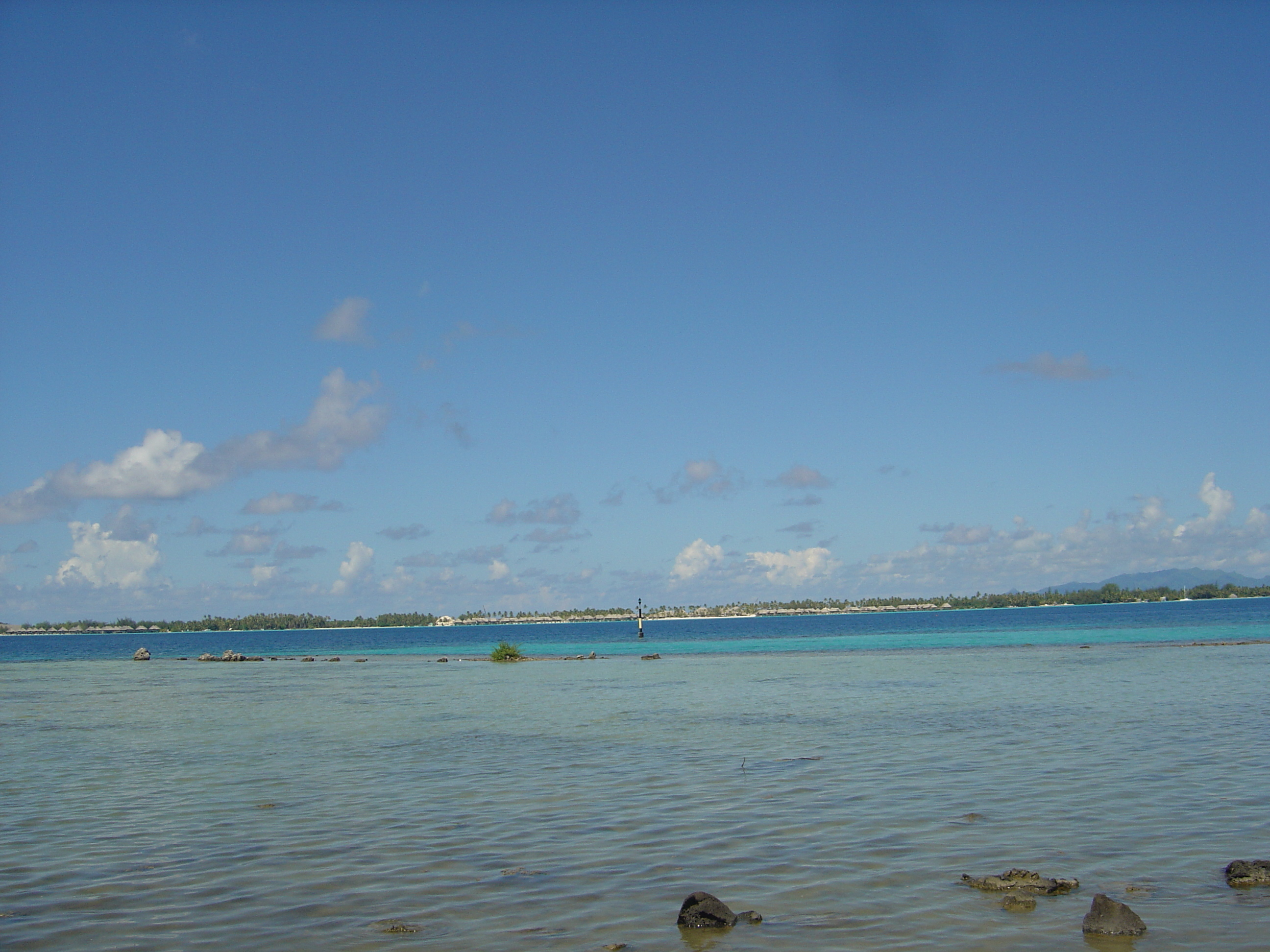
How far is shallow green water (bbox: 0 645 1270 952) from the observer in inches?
441

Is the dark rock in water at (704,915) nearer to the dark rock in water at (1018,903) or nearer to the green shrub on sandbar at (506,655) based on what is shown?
the dark rock in water at (1018,903)

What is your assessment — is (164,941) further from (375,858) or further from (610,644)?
(610,644)

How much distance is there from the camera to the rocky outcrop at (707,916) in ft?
35.3

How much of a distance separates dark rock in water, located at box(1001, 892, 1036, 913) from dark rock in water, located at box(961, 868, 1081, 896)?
0.13 meters

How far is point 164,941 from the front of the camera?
10.9 m

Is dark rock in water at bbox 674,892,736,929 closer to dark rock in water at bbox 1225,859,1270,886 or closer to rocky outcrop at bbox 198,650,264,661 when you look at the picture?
dark rock in water at bbox 1225,859,1270,886

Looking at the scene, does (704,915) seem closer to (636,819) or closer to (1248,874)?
(636,819)

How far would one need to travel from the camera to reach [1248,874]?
12.1 meters

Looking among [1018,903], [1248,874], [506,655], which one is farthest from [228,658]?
[1248,874]

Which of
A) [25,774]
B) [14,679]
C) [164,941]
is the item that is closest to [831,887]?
[164,941]

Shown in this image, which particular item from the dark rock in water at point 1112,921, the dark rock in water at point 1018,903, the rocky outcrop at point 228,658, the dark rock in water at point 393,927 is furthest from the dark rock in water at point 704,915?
the rocky outcrop at point 228,658

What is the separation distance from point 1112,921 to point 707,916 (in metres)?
4.49

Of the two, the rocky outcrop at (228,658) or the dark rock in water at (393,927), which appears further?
the rocky outcrop at (228,658)

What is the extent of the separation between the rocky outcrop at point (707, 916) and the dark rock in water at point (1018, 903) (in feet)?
10.1
